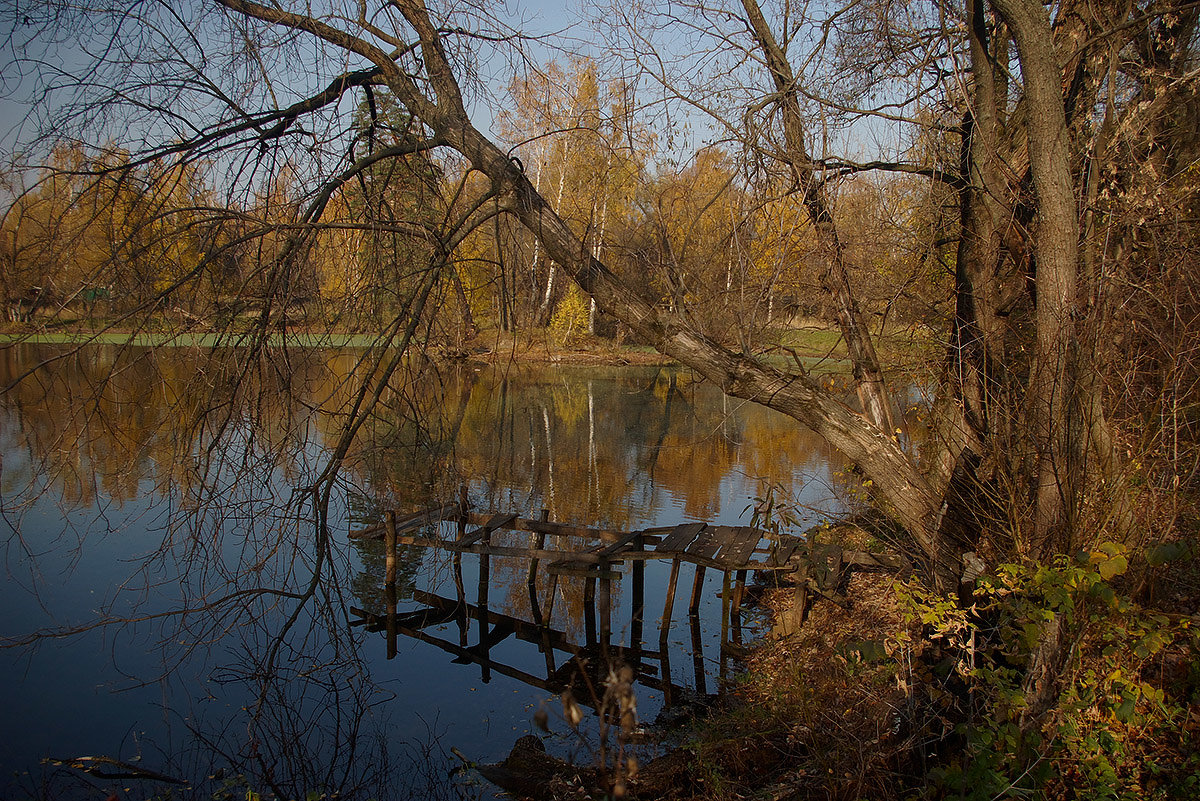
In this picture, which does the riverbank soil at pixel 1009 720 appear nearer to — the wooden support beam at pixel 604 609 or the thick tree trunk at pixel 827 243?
the thick tree trunk at pixel 827 243

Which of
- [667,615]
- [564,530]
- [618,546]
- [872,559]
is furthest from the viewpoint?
[564,530]

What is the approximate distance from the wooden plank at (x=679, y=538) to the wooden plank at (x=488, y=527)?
1823 mm

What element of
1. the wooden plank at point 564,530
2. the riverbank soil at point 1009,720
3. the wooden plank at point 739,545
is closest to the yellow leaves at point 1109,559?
the riverbank soil at point 1009,720

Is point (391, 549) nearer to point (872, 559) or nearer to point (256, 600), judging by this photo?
point (256, 600)

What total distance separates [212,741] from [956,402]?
6555mm

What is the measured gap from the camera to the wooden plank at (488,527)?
32.2ft

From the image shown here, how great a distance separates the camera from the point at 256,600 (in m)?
8.88

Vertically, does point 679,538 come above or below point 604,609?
above

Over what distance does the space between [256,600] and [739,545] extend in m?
5.30

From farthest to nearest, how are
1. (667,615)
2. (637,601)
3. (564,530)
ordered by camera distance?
(637,601) < (564,530) < (667,615)

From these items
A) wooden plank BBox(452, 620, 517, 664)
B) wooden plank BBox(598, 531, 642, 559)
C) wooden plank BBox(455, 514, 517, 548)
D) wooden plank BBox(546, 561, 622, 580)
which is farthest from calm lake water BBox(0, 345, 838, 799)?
wooden plank BBox(598, 531, 642, 559)

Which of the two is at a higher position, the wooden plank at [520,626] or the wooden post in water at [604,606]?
the wooden post in water at [604,606]

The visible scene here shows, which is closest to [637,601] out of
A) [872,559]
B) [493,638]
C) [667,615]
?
[667,615]

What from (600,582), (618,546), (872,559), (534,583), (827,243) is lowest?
(534,583)
